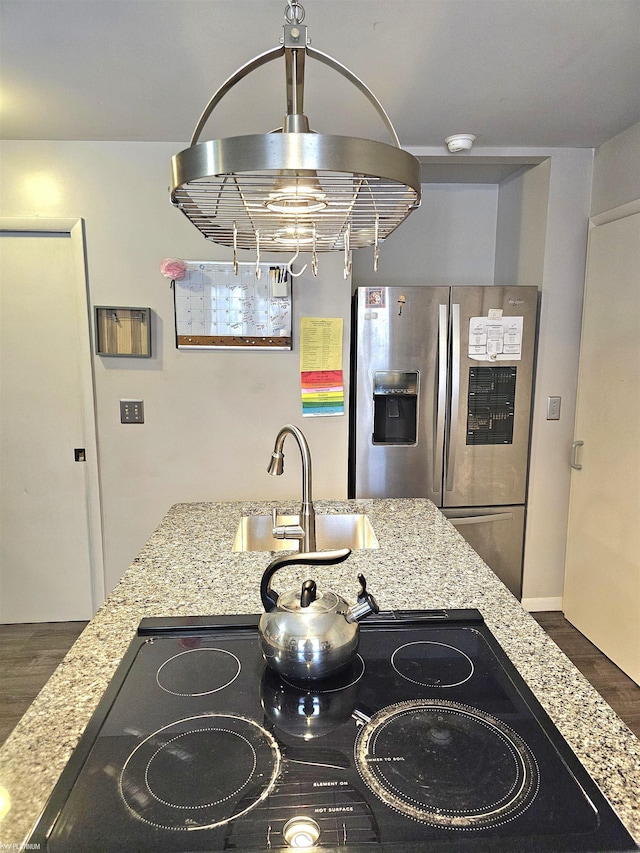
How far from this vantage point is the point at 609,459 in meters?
2.67

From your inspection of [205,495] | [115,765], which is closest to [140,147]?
[205,495]

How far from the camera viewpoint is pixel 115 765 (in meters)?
0.81

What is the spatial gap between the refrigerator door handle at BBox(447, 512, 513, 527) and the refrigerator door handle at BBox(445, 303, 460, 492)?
170mm

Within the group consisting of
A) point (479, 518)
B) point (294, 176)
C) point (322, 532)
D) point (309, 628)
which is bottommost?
point (479, 518)

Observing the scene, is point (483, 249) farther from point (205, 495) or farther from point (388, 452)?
point (205, 495)

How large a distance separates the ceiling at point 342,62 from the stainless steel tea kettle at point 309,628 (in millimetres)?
1579

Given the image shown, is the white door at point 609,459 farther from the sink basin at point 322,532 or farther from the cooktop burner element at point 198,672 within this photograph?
the cooktop burner element at point 198,672

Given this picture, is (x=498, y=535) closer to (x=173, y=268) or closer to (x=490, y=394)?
(x=490, y=394)

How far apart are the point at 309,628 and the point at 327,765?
0.23 metres

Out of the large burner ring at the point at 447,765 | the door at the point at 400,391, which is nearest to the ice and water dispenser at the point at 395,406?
the door at the point at 400,391

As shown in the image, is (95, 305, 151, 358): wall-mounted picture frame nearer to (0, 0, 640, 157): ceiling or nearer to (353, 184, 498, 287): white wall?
(0, 0, 640, 157): ceiling

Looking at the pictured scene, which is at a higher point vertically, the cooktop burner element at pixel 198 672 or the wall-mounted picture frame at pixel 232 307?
the wall-mounted picture frame at pixel 232 307

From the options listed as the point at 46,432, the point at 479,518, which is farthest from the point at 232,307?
the point at 479,518

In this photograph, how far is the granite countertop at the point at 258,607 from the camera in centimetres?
80
